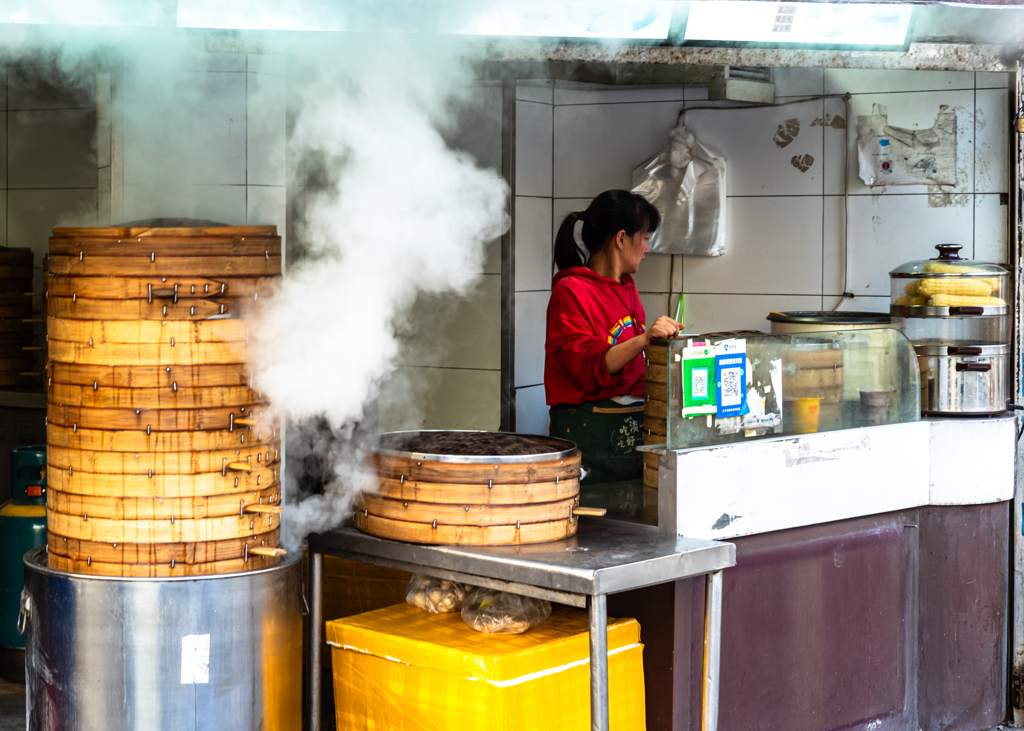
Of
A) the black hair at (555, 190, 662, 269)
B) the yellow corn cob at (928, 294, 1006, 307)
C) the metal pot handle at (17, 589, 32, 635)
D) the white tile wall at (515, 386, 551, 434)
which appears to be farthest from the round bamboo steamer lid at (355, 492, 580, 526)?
the white tile wall at (515, 386, 551, 434)

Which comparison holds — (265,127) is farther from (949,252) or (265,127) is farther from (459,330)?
(949,252)

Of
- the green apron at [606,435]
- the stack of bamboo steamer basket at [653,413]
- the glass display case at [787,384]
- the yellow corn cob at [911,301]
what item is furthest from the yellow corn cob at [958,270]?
the stack of bamboo steamer basket at [653,413]

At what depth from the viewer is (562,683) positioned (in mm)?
3078

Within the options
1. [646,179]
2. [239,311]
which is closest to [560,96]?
[646,179]

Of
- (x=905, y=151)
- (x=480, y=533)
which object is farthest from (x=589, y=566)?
(x=905, y=151)

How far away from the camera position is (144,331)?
305 cm

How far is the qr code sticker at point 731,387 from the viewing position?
354cm

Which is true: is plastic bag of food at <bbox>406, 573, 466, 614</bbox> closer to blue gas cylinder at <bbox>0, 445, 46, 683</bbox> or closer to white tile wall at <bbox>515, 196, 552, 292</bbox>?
blue gas cylinder at <bbox>0, 445, 46, 683</bbox>

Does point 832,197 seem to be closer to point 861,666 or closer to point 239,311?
point 861,666

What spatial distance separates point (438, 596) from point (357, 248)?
3.55 feet

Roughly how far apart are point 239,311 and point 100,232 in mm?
419

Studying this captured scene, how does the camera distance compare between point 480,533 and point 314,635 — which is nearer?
point 480,533

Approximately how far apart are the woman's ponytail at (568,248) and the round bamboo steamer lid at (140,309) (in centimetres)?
173

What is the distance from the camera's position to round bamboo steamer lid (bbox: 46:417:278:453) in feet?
10.0
